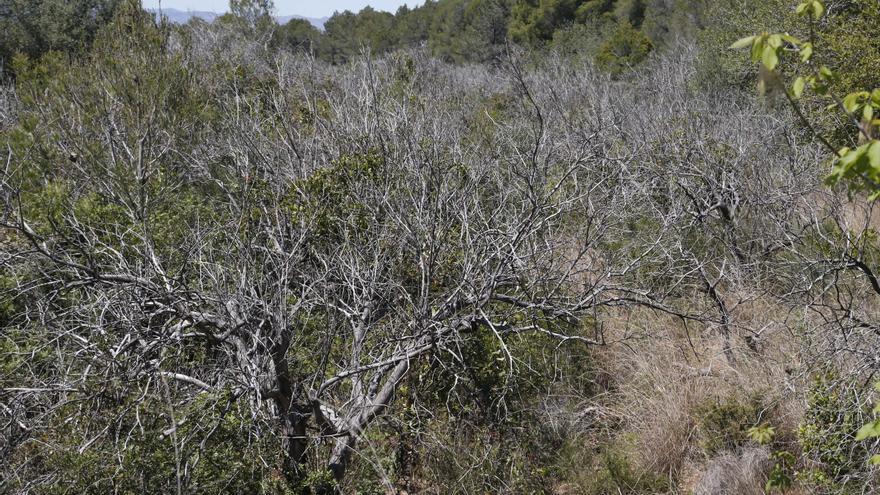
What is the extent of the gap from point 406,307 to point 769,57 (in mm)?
3340

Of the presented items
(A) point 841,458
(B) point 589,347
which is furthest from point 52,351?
(A) point 841,458

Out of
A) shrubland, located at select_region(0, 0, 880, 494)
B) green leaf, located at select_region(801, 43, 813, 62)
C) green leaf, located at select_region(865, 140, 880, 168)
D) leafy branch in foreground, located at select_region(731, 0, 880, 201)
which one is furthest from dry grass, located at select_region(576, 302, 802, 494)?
green leaf, located at select_region(865, 140, 880, 168)

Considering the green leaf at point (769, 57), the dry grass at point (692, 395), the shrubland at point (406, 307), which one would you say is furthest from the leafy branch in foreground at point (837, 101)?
the dry grass at point (692, 395)

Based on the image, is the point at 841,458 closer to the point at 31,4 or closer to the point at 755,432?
the point at 755,432

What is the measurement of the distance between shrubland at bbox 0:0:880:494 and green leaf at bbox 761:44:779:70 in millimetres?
845

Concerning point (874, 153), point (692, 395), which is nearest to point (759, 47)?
point (874, 153)

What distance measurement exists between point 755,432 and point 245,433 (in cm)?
285

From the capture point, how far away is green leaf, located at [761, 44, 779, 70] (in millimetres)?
1596

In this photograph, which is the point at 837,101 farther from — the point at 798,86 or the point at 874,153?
the point at 874,153

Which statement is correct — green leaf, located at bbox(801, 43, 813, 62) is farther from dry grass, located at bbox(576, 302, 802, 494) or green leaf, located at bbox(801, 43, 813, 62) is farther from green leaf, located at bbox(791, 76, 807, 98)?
dry grass, located at bbox(576, 302, 802, 494)

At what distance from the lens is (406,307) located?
4664 mm

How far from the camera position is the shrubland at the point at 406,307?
12.4 ft

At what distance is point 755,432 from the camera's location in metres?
3.53

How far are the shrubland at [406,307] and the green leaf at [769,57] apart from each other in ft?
2.77
